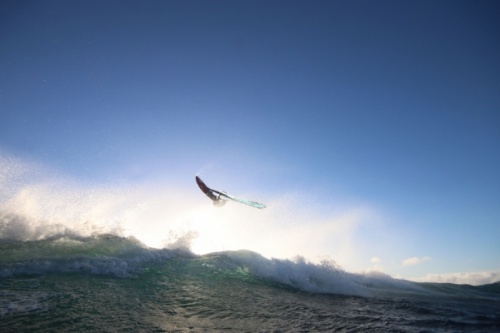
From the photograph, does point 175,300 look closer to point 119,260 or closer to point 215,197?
point 119,260

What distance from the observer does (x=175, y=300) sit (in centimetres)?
763

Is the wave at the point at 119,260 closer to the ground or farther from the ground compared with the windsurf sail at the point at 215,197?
closer to the ground

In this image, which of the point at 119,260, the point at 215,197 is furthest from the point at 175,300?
the point at 215,197

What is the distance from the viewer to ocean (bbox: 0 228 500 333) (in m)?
5.59

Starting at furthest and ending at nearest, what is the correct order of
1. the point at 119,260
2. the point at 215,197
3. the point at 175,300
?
the point at 215,197 < the point at 119,260 < the point at 175,300

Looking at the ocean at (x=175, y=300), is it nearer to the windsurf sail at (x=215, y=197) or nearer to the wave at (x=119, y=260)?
the wave at (x=119, y=260)

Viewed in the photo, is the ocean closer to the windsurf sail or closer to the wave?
the wave

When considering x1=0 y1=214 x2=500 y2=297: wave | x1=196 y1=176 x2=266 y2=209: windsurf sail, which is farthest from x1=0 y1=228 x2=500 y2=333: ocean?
x1=196 y1=176 x2=266 y2=209: windsurf sail

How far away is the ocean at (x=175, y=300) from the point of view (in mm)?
5586

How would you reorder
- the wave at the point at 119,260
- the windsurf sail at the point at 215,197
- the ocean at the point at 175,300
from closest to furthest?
1. the ocean at the point at 175,300
2. the wave at the point at 119,260
3. the windsurf sail at the point at 215,197

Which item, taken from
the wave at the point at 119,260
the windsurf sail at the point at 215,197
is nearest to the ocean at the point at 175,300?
the wave at the point at 119,260

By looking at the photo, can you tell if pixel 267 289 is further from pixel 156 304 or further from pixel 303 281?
pixel 156 304

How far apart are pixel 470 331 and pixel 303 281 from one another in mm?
7185

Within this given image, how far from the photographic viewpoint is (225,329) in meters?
5.51
